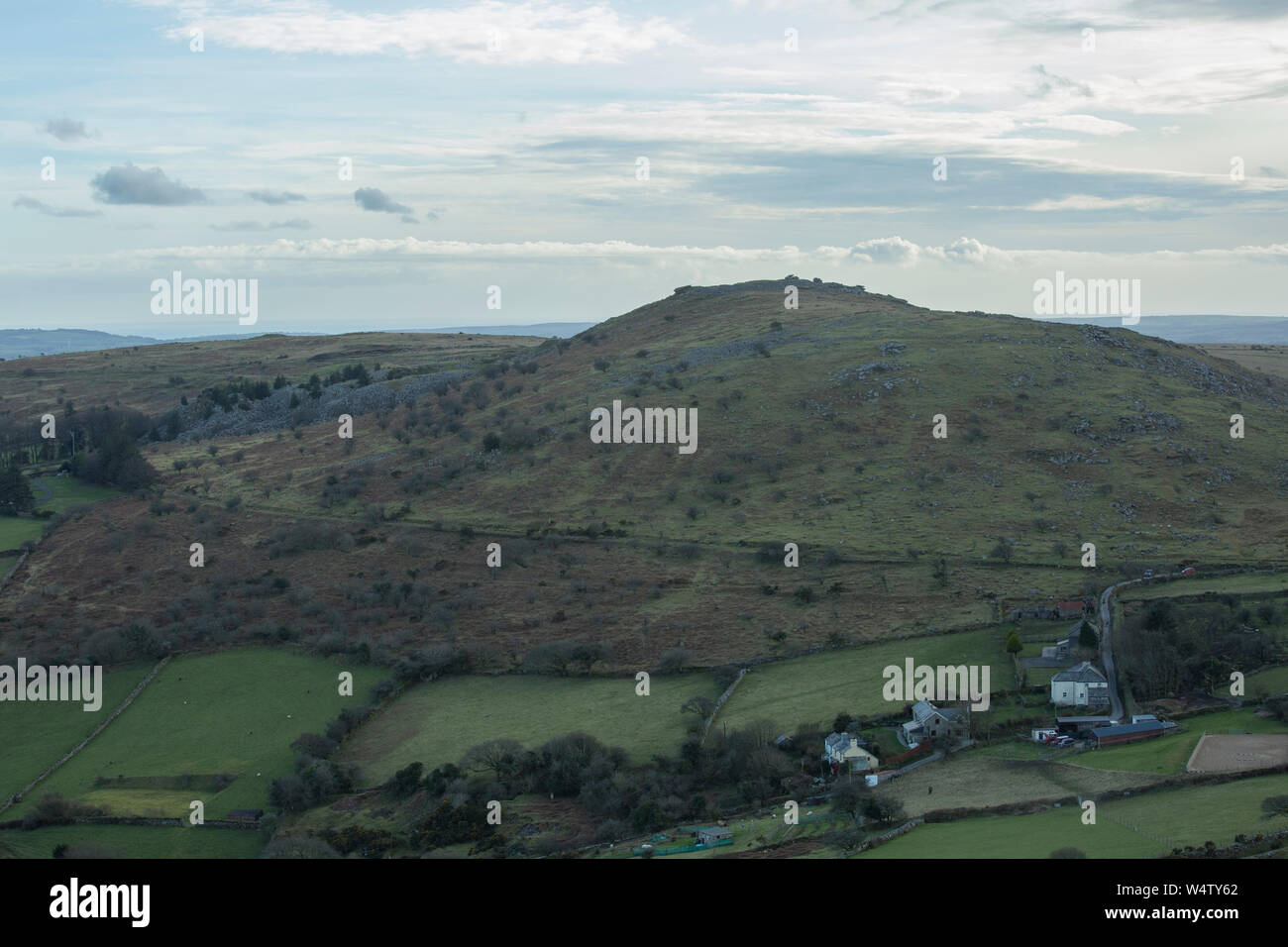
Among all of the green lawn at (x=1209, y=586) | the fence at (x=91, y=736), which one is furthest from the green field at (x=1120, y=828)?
the fence at (x=91, y=736)

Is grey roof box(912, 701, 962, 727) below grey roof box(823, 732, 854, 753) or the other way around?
the other way around

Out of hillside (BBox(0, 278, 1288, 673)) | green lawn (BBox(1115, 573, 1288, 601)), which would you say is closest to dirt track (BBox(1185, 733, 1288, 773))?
green lawn (BBox(1115, 573, 1288, 601))

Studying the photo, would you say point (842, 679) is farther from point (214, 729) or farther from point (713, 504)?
point (713, 504)

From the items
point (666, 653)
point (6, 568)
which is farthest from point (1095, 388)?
point (6, 568)

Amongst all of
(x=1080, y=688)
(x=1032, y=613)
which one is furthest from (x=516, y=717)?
(x=1032, y=613)

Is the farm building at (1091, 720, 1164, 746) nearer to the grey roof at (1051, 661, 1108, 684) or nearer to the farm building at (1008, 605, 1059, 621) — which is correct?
the grey roof at (1051, 661, 1108, 684)

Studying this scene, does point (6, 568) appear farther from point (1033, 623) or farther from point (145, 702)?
point (1033, 623)
